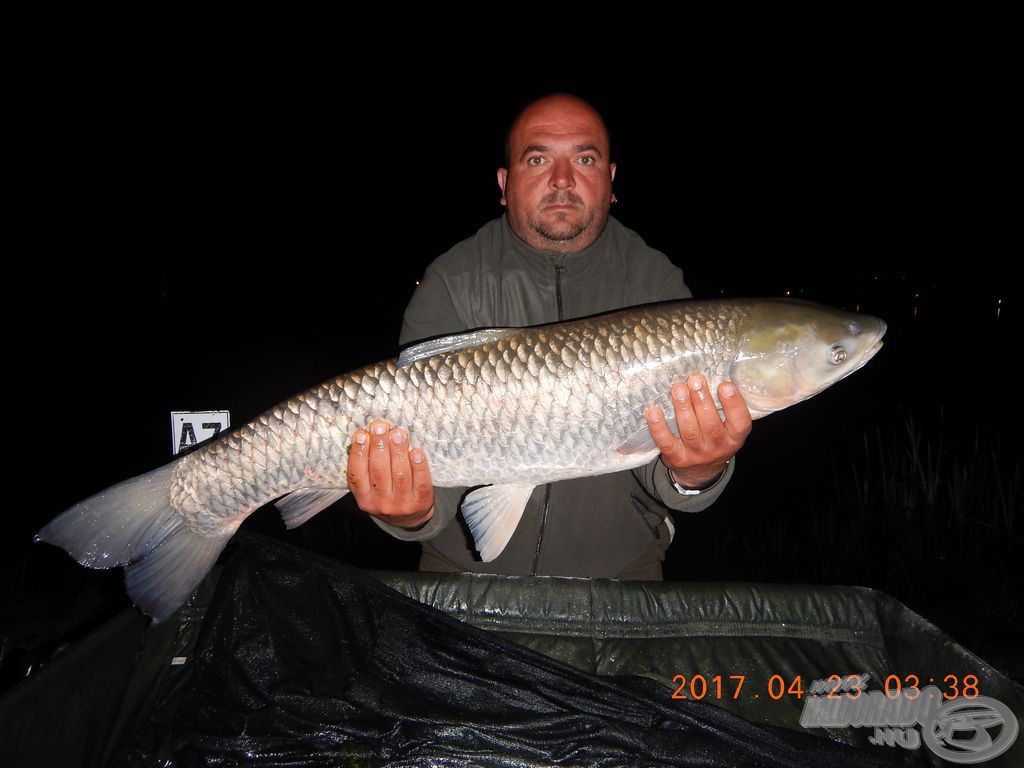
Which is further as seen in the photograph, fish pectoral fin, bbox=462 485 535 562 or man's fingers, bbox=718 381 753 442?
fish pectoral fin, bbox=462 485 535 562

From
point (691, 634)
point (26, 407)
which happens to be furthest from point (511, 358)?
point (26, 407)

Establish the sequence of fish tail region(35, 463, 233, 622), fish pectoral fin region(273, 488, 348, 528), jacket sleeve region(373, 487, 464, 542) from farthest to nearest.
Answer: jacket sleeve region(373, 487, 464, 542), fish pectoral fin region(273, 488, 348, 528), fish tail region(35, 463, 233, 622)

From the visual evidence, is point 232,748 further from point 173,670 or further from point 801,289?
point 801,289

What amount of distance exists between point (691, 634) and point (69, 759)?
1.21 m

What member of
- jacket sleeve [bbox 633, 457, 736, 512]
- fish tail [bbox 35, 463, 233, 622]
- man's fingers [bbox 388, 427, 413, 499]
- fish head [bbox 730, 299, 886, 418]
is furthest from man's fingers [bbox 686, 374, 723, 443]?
fish tail [bbox 35, 463, 233, 622]

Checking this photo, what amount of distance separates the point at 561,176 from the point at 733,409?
796 mm

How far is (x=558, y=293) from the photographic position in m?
1.86

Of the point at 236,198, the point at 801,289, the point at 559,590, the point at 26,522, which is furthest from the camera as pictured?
the point at 801,289

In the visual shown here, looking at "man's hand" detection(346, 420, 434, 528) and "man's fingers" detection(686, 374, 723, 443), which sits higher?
"man's fingers" detection(686, 374, 723, 443)

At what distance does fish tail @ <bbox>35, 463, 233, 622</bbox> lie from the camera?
4.55 ft

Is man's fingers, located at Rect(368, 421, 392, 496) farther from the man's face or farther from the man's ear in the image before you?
the man's ear

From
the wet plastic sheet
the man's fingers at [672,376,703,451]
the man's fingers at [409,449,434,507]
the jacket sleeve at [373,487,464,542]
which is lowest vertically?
the wet plastic sheet

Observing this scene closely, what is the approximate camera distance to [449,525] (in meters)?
1.89

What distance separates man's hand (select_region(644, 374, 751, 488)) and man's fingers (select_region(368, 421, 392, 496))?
2.02 feet
